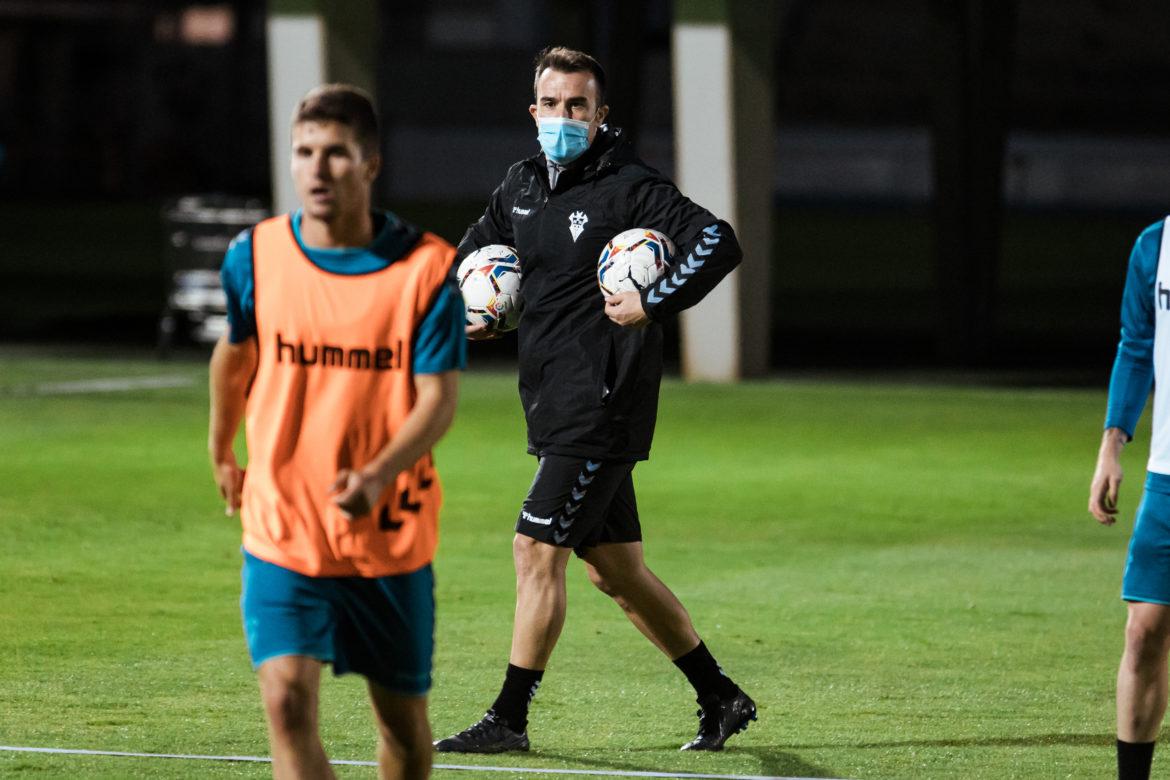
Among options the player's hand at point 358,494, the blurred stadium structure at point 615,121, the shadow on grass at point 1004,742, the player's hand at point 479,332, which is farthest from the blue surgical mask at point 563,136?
the blurred stadium structure at point 615,121

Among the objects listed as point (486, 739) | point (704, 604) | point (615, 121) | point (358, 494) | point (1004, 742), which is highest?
point (358, 494)

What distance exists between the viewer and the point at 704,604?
31.8 feet

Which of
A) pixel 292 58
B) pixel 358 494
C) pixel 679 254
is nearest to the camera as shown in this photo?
pixel 358 494

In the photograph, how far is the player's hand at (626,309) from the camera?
20.7 feet

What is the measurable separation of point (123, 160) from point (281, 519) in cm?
5945

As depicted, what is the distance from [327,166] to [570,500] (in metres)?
2.17

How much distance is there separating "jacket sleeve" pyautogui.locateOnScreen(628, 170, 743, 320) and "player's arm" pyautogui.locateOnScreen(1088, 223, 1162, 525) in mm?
1253

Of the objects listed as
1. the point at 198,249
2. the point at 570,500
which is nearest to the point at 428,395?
the point at 570,500

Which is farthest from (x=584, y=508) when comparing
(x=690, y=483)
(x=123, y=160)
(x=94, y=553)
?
(x=123, y=160)

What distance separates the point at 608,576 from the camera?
22.2 ft

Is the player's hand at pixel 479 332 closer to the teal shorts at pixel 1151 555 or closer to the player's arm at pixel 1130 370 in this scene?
the player's arm at pixel 1130 370

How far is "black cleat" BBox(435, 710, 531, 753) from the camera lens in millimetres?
6609

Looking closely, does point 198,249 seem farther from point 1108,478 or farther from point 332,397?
point 332,397

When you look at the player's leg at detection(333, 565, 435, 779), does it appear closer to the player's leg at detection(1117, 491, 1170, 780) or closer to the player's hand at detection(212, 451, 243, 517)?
the player's hand at detection(212, 451, 243, 517)
